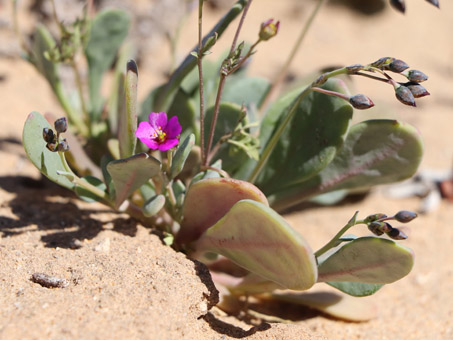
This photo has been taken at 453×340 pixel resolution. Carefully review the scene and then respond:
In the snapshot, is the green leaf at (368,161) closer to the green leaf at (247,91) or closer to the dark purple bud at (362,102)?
the dark purple bud at (362,102)

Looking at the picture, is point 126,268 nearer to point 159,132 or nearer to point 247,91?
point 159,132

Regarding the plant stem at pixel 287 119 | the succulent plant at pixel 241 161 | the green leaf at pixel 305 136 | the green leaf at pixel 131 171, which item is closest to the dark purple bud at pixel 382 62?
the succulent plant at pixel 241 161

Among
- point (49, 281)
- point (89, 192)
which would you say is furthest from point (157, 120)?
point (49, 281)

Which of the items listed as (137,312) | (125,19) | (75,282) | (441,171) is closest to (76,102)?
(125,19)

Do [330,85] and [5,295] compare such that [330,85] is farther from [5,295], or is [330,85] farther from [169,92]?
[5,295]

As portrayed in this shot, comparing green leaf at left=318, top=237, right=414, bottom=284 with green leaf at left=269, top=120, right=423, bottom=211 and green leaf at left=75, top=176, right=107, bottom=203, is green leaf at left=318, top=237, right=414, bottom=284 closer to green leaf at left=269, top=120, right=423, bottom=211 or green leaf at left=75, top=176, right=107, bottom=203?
green leaf at left=269, top=120, right=423, bottom=211
